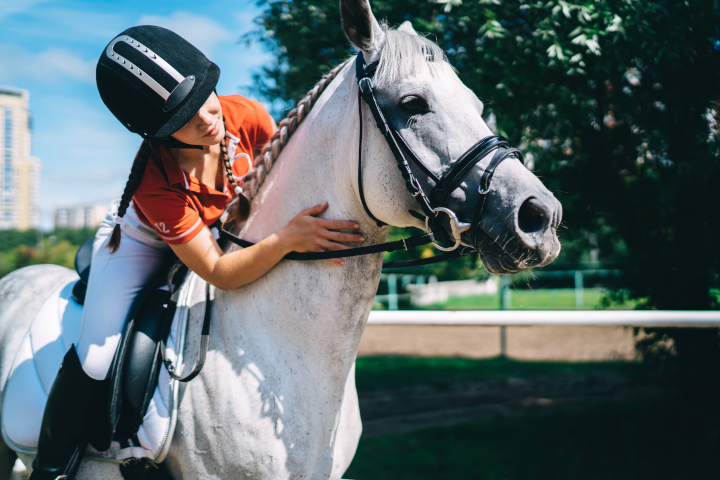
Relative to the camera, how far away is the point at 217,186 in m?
1.99

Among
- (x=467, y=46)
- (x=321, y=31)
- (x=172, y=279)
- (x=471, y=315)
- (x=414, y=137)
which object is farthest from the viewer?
(x=321, y=31)

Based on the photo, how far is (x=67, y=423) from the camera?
68.1 inches

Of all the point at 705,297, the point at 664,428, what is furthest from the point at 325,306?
the point at 664,428

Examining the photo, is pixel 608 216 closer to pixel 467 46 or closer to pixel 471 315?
pixel 467 46

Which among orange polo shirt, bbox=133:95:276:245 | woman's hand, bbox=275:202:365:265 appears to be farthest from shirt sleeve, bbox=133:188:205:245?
woman's hand, bbox=275:202:365:265

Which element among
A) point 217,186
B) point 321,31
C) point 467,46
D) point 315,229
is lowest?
point 315,229

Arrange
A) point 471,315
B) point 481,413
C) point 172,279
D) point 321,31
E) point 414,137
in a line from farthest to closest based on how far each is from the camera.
Result: point 481,413 < point 321,31 < point 471,315 < point 172,279 < point 414,137

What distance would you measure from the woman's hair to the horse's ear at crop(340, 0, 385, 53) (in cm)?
70

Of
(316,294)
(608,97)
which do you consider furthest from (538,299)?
(316,294)

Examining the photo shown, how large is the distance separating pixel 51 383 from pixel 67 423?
0.31 metres

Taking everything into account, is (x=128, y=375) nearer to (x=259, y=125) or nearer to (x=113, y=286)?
(x=113, y=286)

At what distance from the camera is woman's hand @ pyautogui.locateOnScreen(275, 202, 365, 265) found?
1.62m

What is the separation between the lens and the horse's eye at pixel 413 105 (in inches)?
58.8

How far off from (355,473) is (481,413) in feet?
7.64
